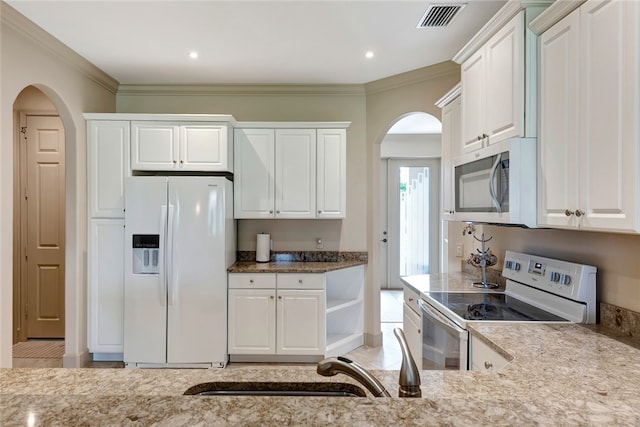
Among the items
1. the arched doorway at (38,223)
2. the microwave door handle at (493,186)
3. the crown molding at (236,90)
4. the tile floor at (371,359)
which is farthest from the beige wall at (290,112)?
the microwave door handle at (493,186)

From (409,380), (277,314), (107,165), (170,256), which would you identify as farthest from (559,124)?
(107,165)

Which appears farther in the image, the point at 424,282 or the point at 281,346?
the point at 281,346

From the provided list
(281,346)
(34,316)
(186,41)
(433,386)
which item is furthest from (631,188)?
(34,316)

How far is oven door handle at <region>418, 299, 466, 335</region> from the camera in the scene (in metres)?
1.84

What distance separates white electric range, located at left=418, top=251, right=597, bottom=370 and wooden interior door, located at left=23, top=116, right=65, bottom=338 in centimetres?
386

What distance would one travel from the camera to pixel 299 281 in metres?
3.31

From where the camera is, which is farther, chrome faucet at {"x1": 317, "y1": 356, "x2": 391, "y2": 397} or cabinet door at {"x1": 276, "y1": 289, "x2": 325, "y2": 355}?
cabinet door at {"x1": 276, "y1": 289, "x2": 325, "y2": 355}

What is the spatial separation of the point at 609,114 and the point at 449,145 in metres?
1.47

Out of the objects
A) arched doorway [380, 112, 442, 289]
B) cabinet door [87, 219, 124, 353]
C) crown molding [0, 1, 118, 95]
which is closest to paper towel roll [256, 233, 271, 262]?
cabinet door [87, 219, 124, 353]

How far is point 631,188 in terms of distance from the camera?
1.28 metres

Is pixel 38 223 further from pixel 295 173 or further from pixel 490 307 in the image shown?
pixel 490 307

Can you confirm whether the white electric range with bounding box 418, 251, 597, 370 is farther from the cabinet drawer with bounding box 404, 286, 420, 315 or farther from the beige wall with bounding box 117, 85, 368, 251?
the beige wall with bounding box 117, 85, 368, 251

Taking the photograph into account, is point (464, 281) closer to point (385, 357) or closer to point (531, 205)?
point (531, 205)

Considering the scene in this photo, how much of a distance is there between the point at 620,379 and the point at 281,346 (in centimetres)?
260
